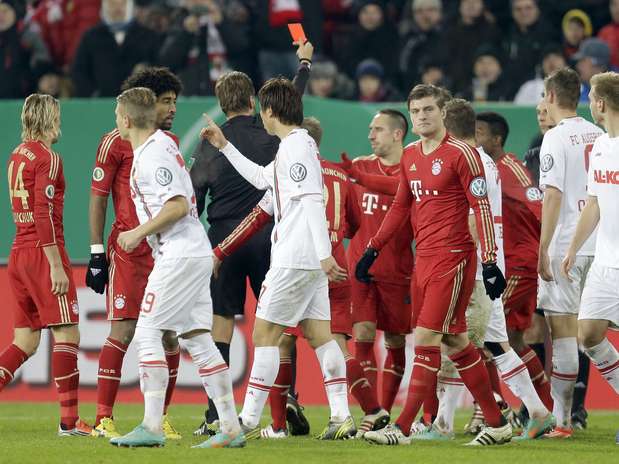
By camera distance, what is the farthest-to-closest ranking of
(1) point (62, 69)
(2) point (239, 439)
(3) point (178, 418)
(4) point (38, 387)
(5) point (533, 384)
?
(1) point (62, 69) < (4) point (38, 387) < (3) point (178, 418) < (5) point (533, 384) < (2) point (239, 439)

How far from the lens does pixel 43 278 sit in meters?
9.23

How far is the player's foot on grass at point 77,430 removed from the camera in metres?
9.21

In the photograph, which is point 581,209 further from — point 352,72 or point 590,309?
point 352,72

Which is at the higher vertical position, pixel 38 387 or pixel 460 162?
pixel 460 162

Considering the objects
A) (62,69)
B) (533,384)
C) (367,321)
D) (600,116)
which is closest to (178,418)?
(367,321)

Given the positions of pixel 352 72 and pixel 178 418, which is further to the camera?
pixel 352 72

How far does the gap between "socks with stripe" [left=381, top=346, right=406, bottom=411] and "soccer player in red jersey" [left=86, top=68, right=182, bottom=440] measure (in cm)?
172

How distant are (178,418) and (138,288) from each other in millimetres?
2354

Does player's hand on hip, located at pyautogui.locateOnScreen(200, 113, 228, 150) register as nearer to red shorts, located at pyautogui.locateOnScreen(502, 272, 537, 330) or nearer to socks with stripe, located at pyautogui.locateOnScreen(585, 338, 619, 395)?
red shorts, located at pyautogui.locateOnScreen(502, 272, 537, 330)

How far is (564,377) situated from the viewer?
965 cm

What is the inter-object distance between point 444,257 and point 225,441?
5.89 ft

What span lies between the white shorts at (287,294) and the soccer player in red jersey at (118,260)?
1.10 meters

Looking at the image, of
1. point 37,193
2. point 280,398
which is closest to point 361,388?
point 280,398

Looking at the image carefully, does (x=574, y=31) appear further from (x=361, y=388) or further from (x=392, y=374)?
(x=361, y=388)
